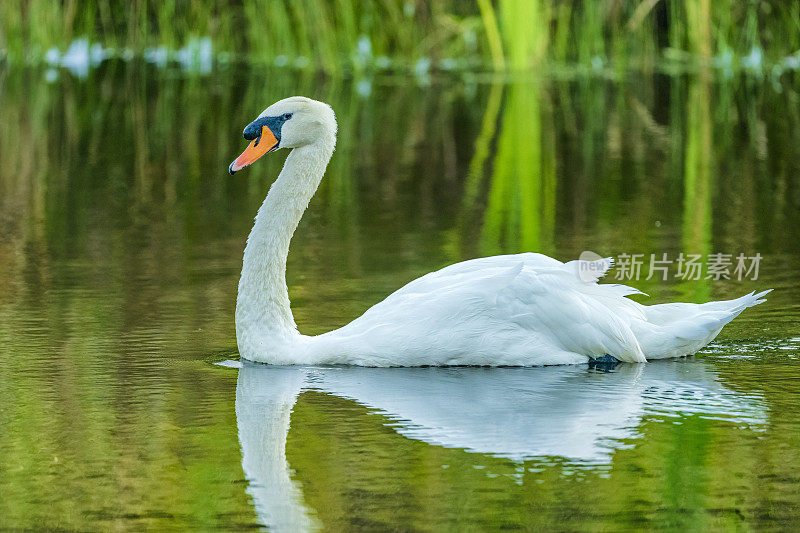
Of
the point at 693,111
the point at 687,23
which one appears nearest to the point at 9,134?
the point at 693,111

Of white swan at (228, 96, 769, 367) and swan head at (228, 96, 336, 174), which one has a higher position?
swan head at (228, 96, 336, 174)

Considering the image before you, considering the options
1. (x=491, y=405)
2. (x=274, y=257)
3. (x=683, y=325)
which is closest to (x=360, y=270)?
(x=274, y=257)

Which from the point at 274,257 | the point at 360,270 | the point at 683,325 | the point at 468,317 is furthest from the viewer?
the point at 360,270

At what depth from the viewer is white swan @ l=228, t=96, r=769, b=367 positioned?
786 cm

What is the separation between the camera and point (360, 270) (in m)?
10.6

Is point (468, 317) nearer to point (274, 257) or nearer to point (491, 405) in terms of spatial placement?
point (491, 405)

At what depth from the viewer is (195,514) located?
5430 millimetres

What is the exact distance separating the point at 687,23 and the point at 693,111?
4.56m

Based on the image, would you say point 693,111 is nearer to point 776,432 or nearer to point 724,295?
point 724,295

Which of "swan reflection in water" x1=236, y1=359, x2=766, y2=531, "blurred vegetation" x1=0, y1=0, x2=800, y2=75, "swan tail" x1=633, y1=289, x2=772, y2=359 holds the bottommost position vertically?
"swan reflection in water" x1=236, y1=359, x2=766, y2=531

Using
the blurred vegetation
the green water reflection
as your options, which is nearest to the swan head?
the green water reflection

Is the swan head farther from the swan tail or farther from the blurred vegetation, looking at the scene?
the blurred vegetation

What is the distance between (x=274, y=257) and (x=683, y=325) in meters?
2.16

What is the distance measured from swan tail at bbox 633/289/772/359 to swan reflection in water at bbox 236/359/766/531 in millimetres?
109
